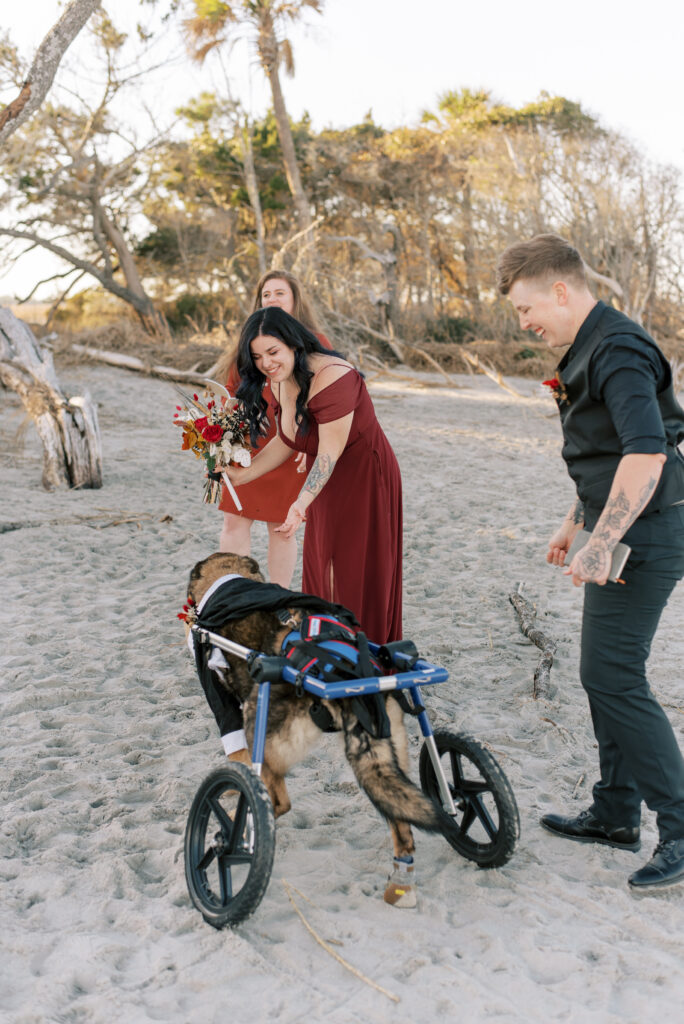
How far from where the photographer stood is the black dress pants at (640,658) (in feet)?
8.05

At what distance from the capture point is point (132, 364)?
632 inches

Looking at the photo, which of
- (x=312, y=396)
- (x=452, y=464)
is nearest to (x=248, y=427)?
(x=312, y=396)

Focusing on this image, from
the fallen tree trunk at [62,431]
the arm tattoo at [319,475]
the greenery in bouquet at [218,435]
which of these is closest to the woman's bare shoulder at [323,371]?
the arm tattoo at [319,475]

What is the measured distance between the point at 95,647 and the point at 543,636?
102 inches

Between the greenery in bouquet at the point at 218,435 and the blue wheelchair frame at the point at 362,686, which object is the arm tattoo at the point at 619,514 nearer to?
the blue wheelchair frame at the point at 362,686

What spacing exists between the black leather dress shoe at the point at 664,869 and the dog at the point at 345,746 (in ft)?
2.04

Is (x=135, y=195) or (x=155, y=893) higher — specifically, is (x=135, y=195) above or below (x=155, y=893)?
above

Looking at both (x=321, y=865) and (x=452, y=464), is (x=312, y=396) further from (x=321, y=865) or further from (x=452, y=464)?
(x=452, y=464)

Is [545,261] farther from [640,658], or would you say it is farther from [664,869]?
[664,869]

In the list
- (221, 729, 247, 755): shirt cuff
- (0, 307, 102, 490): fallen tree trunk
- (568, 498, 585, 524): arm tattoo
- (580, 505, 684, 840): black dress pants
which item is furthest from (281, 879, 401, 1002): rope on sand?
(0, 307, 102, 490): fallen tree trunk

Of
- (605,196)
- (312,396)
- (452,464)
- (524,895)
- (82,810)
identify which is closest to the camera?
(524,895)

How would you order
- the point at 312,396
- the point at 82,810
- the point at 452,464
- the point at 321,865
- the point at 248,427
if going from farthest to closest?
1. the point at 452,464
2. the point at 248,427
3. the point at 312,396
4. the point at 82,810
5. the point at 321,865

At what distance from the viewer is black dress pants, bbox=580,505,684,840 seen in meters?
2.45

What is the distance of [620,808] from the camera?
112 inches
